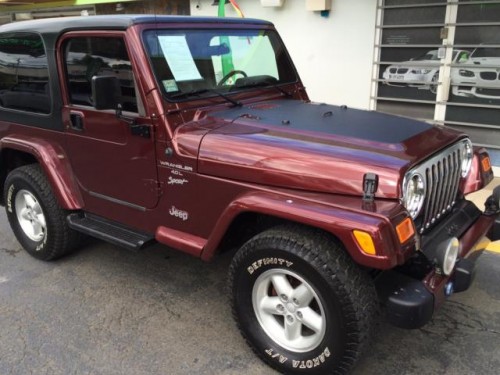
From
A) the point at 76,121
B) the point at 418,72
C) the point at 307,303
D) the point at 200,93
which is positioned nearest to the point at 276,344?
the point at 307,303

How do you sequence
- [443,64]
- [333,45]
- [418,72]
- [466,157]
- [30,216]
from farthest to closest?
[333,45], [418,72], [443,64], [30,216], [466,157]

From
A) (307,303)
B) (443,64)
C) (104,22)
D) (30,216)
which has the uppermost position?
(104,22)

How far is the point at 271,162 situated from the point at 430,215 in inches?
36.5

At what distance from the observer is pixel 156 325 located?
3203mm

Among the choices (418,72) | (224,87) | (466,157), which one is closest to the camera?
(466,157)

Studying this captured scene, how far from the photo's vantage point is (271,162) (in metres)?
2.59

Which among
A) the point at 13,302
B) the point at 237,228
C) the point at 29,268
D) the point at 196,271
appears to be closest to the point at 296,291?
the point at 237,228

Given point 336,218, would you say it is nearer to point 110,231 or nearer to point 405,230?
point 405,230

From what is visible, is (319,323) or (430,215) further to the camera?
(430,215)

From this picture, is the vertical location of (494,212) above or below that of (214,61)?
below

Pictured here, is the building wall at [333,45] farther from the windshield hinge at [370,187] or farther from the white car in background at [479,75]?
the windshield hinge at [370,187]

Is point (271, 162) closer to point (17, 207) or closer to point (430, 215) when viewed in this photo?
point (430, 215)

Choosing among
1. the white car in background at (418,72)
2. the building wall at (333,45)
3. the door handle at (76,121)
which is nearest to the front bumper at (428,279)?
the door handle at (76,121)

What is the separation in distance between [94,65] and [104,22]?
32cm
